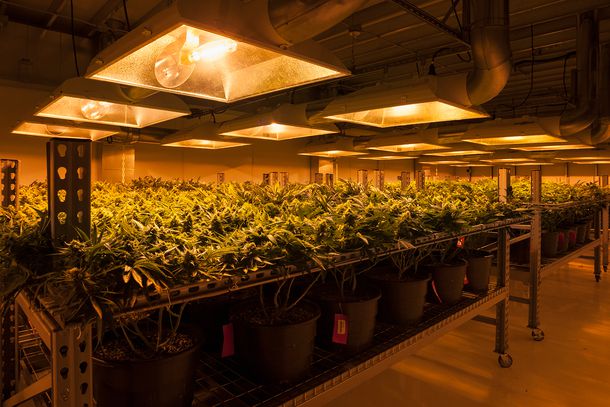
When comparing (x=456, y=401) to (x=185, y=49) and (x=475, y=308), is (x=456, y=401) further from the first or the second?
(x=185, y=49)

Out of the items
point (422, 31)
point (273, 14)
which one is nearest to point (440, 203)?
point (273, 14)

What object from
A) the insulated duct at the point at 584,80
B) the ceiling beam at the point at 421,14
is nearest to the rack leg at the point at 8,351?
the ceiling beam at the point at 421,14

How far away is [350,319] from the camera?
1.66m

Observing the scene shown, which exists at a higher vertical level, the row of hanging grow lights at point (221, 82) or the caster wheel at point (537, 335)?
A: the row of hanging grow lights at point (221, 82)

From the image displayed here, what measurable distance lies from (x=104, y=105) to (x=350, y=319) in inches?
87.9

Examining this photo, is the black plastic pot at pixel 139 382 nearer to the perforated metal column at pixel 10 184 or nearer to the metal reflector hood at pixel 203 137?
the perforated metal column at pixel 10 184

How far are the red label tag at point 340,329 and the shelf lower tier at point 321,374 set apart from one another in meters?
0.09

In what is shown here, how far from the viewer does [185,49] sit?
4.99 feet

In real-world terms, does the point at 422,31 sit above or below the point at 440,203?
above

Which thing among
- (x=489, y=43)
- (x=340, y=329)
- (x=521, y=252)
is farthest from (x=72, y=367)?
(x=521, y=252)

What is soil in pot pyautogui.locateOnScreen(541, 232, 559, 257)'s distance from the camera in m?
4.06

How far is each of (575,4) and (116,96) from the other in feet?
14.1

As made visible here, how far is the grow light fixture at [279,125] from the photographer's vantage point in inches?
124

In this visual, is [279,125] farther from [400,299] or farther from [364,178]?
[400,299]
